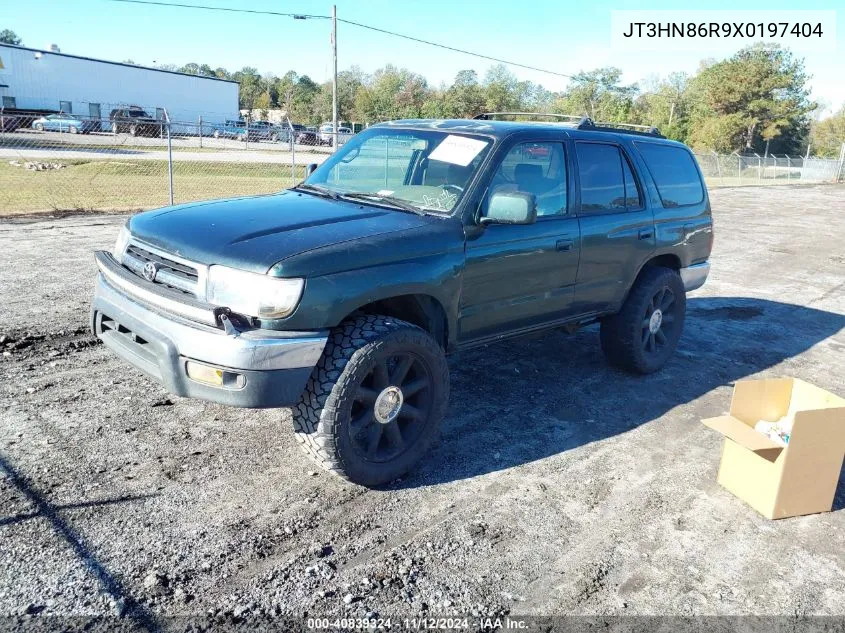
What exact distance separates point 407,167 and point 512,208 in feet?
3.06

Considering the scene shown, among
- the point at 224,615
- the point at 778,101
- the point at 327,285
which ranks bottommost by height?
the point at 224,615

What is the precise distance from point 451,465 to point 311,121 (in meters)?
75.4

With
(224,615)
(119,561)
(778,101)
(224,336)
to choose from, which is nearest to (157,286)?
(224,336)

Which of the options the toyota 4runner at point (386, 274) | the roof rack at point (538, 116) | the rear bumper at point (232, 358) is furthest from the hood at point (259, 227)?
the roof rack at point (538, 116)

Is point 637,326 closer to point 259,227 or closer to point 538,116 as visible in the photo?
point 538,116

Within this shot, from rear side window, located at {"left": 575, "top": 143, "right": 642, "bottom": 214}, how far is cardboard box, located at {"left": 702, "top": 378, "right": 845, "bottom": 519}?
1647mm

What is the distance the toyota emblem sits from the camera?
3.65 m

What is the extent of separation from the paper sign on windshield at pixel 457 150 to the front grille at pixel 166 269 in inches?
70.6

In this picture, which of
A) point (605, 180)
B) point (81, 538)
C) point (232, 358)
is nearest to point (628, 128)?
point (605, 180)

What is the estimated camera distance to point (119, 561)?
116 inches

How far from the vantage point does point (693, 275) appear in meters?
6.16

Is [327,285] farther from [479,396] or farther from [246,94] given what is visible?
[246,94]

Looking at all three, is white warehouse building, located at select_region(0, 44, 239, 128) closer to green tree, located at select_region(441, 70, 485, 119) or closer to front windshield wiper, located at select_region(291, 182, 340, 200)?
green tree, located at select_region(441, 70, 485, 119)

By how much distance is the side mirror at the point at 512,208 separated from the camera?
400 cm
